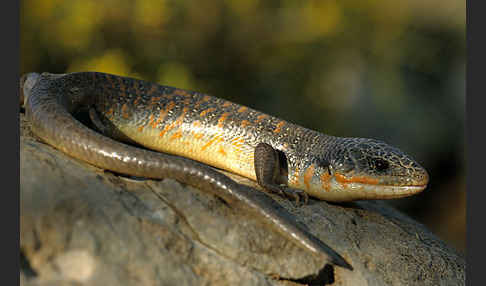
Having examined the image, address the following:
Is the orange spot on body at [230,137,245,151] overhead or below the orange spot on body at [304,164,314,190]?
overhead

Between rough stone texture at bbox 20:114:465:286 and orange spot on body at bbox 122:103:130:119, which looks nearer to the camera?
rough stone texture at bbox 20:114:465:286

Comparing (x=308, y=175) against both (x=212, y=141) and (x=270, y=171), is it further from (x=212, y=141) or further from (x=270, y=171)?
(x=212, y=141)

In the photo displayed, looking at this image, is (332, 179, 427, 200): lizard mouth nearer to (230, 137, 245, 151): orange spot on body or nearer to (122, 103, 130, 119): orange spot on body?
(230, 137, 245, 151): orange spot on body

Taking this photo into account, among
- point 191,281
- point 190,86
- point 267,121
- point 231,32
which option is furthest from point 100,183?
point 231,32

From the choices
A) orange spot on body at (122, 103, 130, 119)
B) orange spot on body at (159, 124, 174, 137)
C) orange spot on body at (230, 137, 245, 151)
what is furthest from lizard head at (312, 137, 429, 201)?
orange spot on body at (122, 103, 130, 119)

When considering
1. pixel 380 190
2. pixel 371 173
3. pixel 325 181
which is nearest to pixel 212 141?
pixel 325 181

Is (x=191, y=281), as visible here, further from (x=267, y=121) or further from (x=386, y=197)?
(x=267, y=121)
